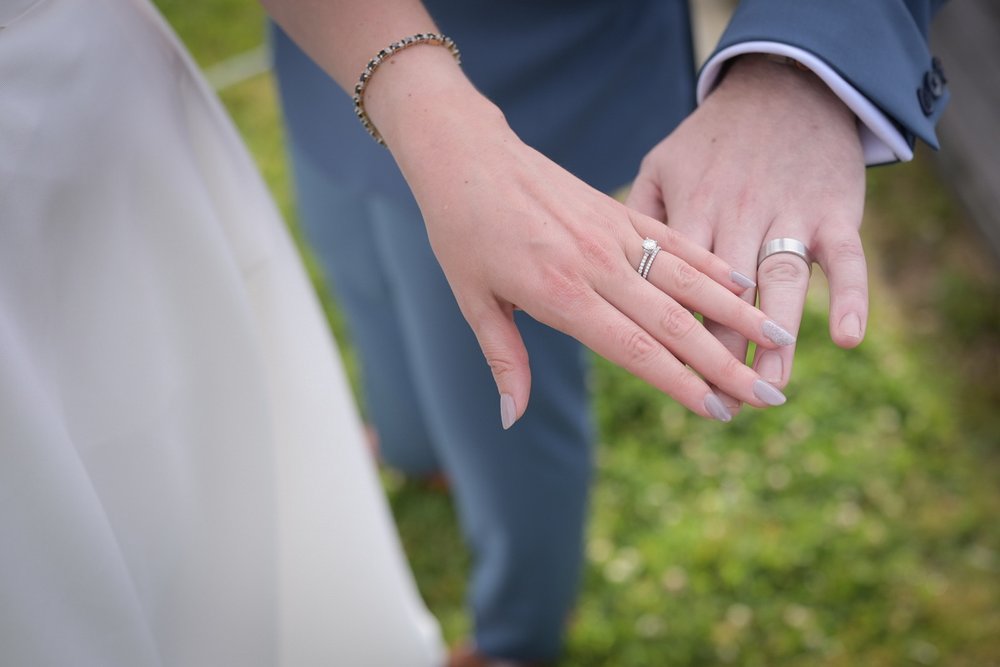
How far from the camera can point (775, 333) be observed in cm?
80

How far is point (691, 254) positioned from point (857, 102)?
0.75 feet

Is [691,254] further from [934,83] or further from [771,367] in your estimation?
[934,83]

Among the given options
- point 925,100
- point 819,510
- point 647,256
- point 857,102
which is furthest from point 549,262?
point 819,510

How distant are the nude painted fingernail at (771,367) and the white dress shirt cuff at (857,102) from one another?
267mm

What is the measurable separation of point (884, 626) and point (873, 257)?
110 centimetres

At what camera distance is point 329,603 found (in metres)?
1.20

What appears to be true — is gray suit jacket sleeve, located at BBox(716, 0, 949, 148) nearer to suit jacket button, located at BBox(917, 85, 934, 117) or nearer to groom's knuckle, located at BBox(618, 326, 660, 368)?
suit jacket button, located at BBox(917, 85, 934, 117)

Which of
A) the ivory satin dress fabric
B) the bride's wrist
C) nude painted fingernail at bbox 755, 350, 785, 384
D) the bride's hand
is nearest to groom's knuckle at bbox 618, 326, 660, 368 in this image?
the bride's hand

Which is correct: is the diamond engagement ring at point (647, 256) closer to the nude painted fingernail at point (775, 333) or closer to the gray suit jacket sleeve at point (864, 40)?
the nude painted fingernail at point (775, 333)

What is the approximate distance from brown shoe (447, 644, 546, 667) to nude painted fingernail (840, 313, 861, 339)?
46.0 inches

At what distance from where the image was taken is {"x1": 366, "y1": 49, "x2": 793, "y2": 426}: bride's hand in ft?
2.64

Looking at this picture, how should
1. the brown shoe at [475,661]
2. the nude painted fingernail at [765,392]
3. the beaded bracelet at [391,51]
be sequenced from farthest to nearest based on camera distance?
the brown shoe at [475,661] → the beaded bracelet at [391,51] → the nude painted fingernail at [765,392]

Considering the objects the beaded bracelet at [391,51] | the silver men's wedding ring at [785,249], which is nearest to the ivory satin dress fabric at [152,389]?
the beaded bracelet at [391,51]

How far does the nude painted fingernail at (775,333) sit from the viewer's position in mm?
803
